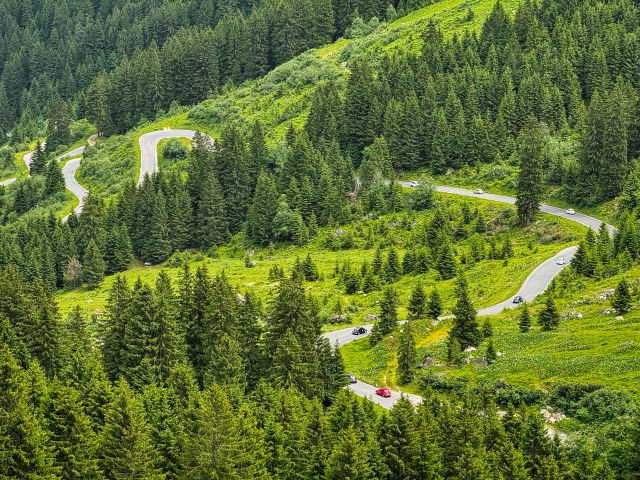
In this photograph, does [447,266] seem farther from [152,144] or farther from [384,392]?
[152,144]

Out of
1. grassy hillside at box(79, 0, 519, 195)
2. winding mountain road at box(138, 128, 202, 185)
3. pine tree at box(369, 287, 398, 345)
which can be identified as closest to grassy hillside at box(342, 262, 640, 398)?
pine tree at box(369, 287, 398, 345)

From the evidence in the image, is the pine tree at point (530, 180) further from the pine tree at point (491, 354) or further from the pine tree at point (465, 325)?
the pine tree at point (491, 354)

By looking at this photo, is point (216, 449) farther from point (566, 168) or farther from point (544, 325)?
point (566, 168)

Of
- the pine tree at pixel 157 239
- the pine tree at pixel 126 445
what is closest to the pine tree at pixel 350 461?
the pine tree at pixel 126 445

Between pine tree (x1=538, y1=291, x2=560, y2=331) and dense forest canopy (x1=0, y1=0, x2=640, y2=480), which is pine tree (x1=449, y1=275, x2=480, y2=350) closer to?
dense forest canopy (x1=0, y1=0, x2=640, y2=480)

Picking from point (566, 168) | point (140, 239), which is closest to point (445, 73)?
point (566, 168)
